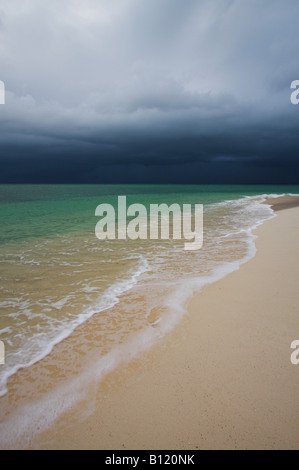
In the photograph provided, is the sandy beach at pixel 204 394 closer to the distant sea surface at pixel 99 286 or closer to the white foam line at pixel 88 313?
the distant sea surface at pixel 99 286

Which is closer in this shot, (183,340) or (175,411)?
(175,411)

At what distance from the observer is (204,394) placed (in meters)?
2.67

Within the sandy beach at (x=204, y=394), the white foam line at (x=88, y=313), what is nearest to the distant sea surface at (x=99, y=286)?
the white foam line at (x=88, y=313)

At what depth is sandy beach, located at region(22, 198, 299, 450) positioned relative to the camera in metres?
2.25

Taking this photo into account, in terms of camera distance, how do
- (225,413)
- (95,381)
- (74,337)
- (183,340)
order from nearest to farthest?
(225,413) → (95,381) → (183,340) → (74,337)

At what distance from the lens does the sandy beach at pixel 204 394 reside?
2.25m

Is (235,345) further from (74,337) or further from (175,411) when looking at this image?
(74,337)

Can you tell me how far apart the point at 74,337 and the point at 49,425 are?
60.5 inches
